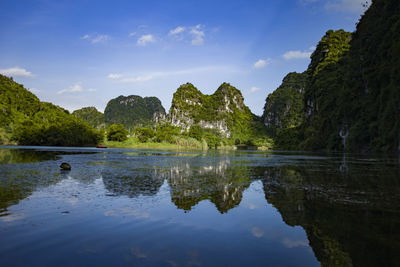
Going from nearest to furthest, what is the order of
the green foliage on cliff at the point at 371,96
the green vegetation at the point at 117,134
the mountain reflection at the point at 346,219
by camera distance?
the mountain reflection at the point at 346,219 < the green foliage on cliff at the point at 371,96 < the green vegetation at the point at 117,134

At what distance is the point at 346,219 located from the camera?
8273 millimetres

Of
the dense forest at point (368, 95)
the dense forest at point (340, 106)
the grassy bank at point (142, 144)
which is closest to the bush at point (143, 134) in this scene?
the dense forest at point (340, 106)

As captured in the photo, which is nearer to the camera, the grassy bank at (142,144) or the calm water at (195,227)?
the calm water at (195,227)

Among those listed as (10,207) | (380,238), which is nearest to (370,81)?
(380,238)

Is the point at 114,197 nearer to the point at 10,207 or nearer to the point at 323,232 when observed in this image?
the point at 10,207

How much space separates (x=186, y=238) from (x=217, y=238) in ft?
2.64

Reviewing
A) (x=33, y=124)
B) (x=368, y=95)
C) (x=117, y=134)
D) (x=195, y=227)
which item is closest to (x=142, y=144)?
(x=117, y=134)

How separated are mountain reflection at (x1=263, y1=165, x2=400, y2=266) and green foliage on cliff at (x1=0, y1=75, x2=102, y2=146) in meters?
99.3

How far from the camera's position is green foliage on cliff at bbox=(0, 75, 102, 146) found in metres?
92.5

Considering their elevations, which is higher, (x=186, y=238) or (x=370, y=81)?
(x=370, y=81)

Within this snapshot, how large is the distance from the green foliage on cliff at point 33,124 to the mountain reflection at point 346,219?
3910 inches

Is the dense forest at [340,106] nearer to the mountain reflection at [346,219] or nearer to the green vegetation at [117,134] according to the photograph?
the green vegetation at [117,134]

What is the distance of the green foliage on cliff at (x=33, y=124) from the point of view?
92.5 metres

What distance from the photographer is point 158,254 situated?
5625 mm
